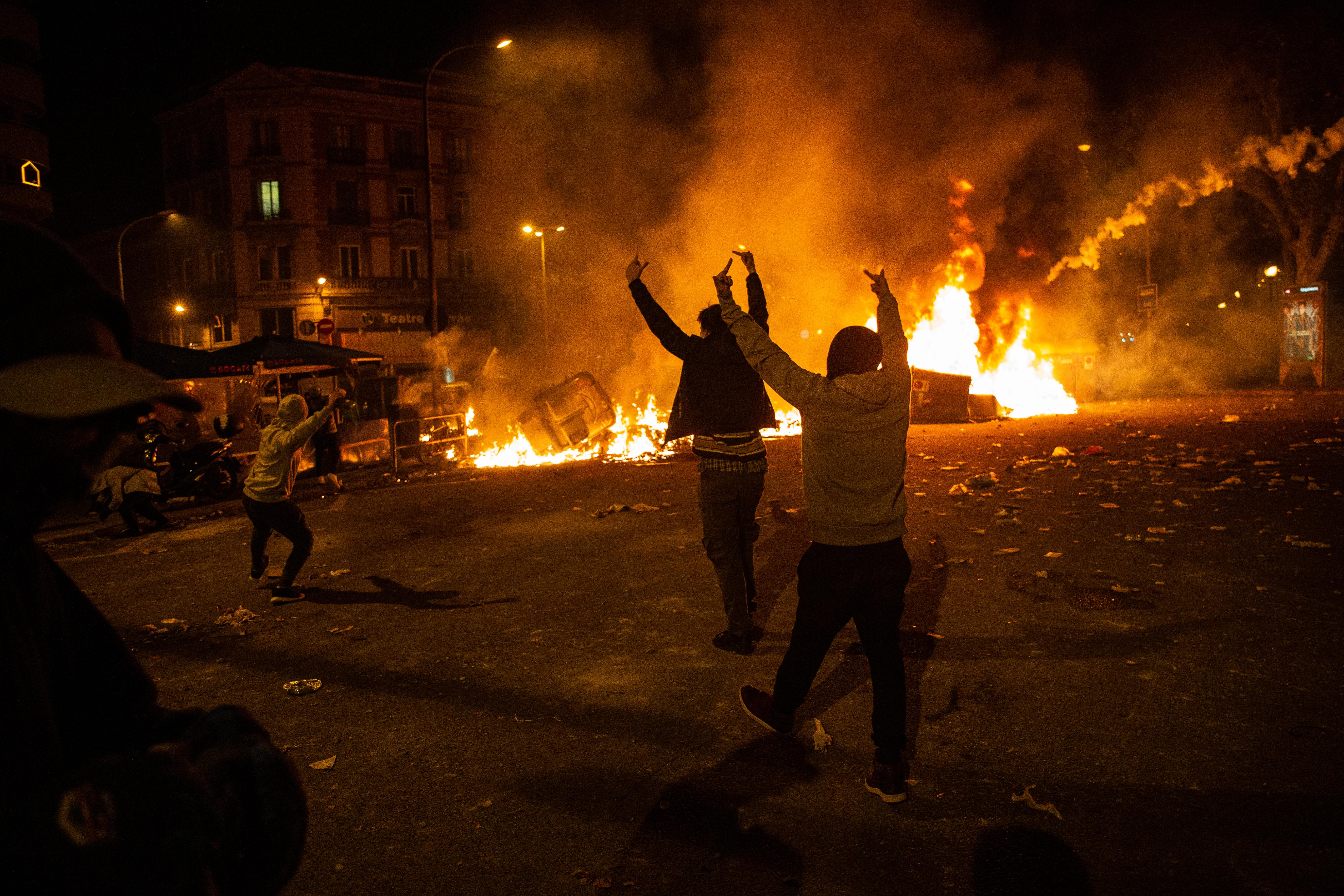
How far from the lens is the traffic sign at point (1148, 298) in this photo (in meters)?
22.7

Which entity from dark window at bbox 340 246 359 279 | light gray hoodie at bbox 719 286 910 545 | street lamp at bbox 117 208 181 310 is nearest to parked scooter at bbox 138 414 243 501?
street lamp at bbox 117 208 181 310

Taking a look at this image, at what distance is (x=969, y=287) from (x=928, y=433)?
658 cm

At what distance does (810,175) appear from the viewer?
19594mm

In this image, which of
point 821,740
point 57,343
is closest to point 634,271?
point 821,740

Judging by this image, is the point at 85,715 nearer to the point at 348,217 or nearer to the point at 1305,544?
the point at 1305,544

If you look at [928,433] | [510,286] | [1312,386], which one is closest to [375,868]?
[928,433]

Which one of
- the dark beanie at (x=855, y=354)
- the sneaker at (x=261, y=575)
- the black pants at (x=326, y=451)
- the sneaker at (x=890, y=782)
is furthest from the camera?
the black pants at (x=326, y=451)

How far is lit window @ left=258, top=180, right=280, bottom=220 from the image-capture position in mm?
39375

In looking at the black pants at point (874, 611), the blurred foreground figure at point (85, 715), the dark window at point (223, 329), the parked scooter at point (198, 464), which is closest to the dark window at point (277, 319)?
the dark window at point (223, 329)

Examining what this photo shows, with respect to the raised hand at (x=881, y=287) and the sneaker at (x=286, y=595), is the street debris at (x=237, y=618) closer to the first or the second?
the sneaker at (x=286, y=595)

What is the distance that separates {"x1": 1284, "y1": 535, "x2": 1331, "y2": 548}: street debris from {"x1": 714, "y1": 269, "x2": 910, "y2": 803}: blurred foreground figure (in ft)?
16.3

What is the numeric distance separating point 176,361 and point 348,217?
101 ft

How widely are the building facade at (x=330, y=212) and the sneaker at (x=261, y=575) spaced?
3194cm

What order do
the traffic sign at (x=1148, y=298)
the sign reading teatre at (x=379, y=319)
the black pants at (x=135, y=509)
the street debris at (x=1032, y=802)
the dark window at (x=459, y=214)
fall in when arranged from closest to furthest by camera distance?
the street debris at (x=1032, y=802) → the black pants at (x=135, y=509) → the traffic sign at (x=1148, y=298) → the sign reading teatre at (x=379, y=319) → the dark window at (x=459, y=214)
